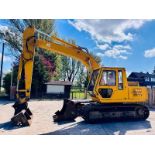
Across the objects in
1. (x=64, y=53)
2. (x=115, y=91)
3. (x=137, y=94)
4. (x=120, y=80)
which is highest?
(x=64, y=53)

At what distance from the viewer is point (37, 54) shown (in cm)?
2269

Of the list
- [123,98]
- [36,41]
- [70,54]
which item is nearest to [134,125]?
[123,98]

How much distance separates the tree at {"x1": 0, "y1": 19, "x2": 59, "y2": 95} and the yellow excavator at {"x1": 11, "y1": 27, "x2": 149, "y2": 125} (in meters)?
14.0

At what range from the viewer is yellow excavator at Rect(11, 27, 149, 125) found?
8.27 metres

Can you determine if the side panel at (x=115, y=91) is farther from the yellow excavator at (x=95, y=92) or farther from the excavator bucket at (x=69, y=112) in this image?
the excavator bucket at (x=69, y=112)

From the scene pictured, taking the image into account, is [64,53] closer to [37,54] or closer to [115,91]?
[115,91]

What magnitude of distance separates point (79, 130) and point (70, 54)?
11.7ft

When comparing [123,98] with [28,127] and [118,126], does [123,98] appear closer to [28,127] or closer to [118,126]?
[118,126]

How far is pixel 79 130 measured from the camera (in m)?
7.10

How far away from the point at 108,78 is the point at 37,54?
1533 centimetres

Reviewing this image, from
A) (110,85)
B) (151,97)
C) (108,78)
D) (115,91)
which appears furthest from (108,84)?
(151,97)

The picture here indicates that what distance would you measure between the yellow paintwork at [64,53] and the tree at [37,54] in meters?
13.8

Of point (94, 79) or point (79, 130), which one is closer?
point (79, 130)

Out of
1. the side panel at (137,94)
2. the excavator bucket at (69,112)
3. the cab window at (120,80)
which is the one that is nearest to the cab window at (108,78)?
the cab window at (120,80)
